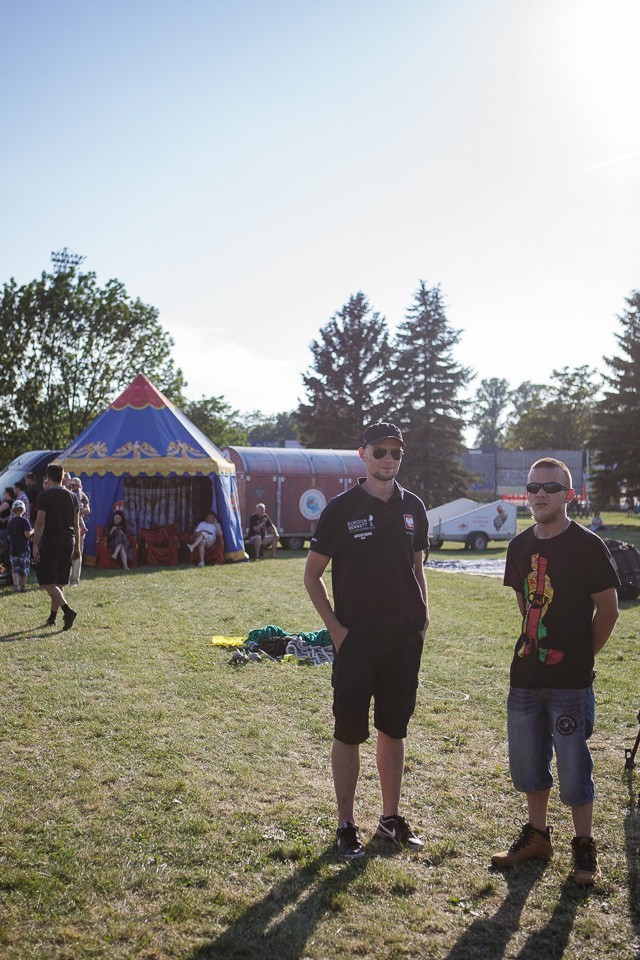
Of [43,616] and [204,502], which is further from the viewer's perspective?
[204,502]

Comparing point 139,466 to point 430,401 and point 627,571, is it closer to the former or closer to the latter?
point 627,571

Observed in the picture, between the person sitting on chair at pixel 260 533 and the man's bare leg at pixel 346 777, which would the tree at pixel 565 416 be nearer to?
the person sitting on chair at pixel 260 533

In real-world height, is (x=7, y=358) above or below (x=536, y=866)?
above

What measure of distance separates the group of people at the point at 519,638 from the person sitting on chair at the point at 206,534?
14491mm

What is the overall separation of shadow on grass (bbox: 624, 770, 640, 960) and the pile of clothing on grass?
377 cm

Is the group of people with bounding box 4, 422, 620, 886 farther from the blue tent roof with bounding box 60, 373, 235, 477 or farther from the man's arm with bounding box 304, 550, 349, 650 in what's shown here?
the blue tent roof with bounding box 60, 373, 235, 477

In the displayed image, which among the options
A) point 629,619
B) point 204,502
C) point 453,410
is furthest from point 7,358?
A: point 629,619

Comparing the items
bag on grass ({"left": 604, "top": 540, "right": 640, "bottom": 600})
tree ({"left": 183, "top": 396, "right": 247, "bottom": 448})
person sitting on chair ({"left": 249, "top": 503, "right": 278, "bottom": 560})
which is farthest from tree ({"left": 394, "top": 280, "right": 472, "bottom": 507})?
bag on grass ({"left": 604, "top": 540, "right": 640, "bottom": 600})

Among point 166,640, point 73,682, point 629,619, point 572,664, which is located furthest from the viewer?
point 629,619

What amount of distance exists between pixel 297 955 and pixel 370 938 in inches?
12.0

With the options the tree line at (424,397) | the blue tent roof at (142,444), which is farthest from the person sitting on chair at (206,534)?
the tree line at (424,397)

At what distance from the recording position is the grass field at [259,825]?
3.20 meters

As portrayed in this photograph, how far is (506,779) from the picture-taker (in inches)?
196

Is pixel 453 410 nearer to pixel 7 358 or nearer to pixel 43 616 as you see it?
pixel 7 358
